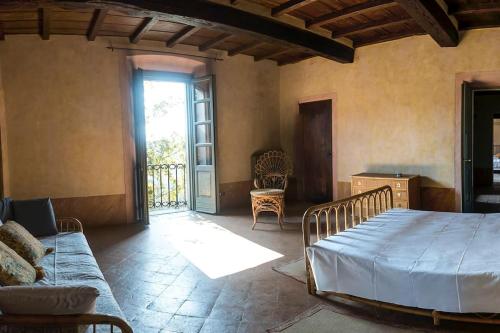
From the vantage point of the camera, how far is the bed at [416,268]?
7.50 ft

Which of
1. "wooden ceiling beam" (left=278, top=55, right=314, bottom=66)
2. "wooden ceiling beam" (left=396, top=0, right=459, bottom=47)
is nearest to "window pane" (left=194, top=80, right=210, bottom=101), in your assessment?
"wooden ceiling beam" (left=278, top=55, right=314, bottom=66)

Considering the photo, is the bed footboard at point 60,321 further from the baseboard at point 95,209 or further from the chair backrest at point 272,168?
the chair backrest at point 272,168

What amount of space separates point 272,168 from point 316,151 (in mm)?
909

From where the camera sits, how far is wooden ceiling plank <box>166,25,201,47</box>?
5371mm

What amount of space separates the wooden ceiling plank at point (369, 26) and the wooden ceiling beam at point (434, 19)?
511 mm

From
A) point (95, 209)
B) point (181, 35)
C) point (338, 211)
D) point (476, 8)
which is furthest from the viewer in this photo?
point (95, 209)

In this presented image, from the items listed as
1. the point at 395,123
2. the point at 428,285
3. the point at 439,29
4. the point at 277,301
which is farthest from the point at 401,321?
the point at 395,123

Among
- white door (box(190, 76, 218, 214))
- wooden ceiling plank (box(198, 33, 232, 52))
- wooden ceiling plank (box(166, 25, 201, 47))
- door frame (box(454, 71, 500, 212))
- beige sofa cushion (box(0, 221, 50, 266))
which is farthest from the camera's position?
white door (box(190, 76, 218, 214))

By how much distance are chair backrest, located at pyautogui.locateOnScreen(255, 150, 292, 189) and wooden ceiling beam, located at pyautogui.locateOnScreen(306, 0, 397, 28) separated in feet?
8.61

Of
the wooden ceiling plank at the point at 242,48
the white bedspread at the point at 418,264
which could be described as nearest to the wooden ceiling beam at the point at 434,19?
the white bedspread at the point at 418,264

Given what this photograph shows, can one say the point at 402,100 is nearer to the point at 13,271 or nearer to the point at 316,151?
the point at 316,151

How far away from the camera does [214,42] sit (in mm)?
6098

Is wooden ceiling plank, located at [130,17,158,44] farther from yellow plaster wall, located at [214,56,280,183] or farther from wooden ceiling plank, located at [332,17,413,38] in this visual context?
wooden ceiling plank, located at [332,17,413,38]

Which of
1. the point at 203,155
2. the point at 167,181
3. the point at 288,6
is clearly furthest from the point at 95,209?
the point at 288,6
